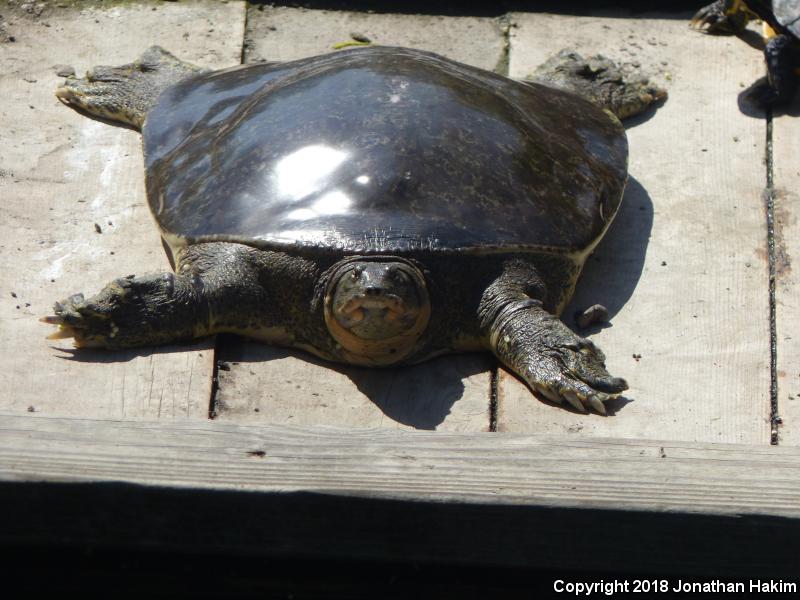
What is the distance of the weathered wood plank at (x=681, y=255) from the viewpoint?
3.31m

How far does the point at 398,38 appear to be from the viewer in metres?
5.10

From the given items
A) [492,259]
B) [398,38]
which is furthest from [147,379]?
[398,38]

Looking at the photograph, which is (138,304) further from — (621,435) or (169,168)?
(621,435)

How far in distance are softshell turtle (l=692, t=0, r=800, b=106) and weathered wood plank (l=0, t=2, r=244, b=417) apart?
77.8 inches

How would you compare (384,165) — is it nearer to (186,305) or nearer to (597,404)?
(186,305)

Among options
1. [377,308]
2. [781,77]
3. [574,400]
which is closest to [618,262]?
[574,400]

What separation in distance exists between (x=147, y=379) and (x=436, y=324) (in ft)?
2.66

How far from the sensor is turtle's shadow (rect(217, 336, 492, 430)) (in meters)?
3.29

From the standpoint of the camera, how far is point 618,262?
392 cm

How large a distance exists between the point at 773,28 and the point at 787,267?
150 centimetres

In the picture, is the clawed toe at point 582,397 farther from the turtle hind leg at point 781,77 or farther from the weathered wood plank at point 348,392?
the turtle hind leg at point 781,77

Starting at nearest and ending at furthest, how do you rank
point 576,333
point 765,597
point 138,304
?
1. point 765,597
2. point 138,304
3. point 576,333

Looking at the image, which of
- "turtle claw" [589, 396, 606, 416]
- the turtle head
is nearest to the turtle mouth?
the turtle head

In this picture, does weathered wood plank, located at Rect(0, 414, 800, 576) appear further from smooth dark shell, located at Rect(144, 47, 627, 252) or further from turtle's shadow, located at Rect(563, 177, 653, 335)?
turtle's shadow, located at Rect(563, 177, 653, 335)
